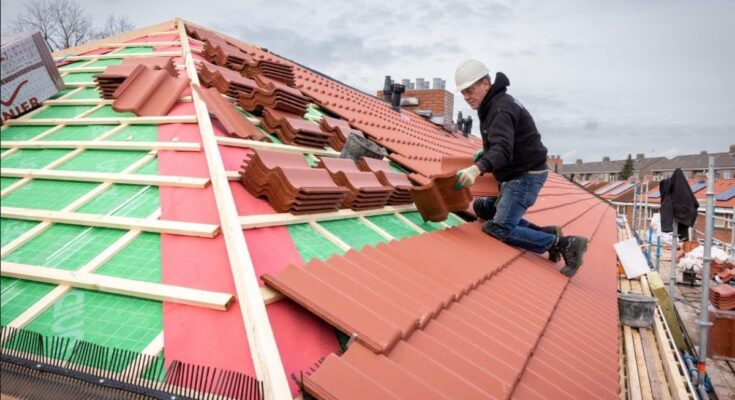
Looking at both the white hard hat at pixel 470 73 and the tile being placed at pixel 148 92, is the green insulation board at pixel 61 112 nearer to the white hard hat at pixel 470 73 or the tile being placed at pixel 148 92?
the tile being placed at pixel 148 92

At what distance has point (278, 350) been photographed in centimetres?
173

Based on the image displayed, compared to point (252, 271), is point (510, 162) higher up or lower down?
higher up

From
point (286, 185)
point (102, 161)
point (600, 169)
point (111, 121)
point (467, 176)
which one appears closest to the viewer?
point (286, 185)

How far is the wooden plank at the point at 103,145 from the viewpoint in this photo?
342 cm

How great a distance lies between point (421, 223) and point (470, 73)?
54.8 inches

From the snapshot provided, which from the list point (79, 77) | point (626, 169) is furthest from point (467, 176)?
point (626, 169)

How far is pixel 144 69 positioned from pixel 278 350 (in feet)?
13.0

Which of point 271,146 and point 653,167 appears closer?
point 271,146

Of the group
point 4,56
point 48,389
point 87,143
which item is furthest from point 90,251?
point 4,56

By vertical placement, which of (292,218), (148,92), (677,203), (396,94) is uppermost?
(396,94)

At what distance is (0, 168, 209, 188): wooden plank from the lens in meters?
2.96

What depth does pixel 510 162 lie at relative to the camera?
4070 millimetres

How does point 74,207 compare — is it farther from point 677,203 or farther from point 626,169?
point 626,169

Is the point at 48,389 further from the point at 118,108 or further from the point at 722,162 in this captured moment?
the point at 722,162
